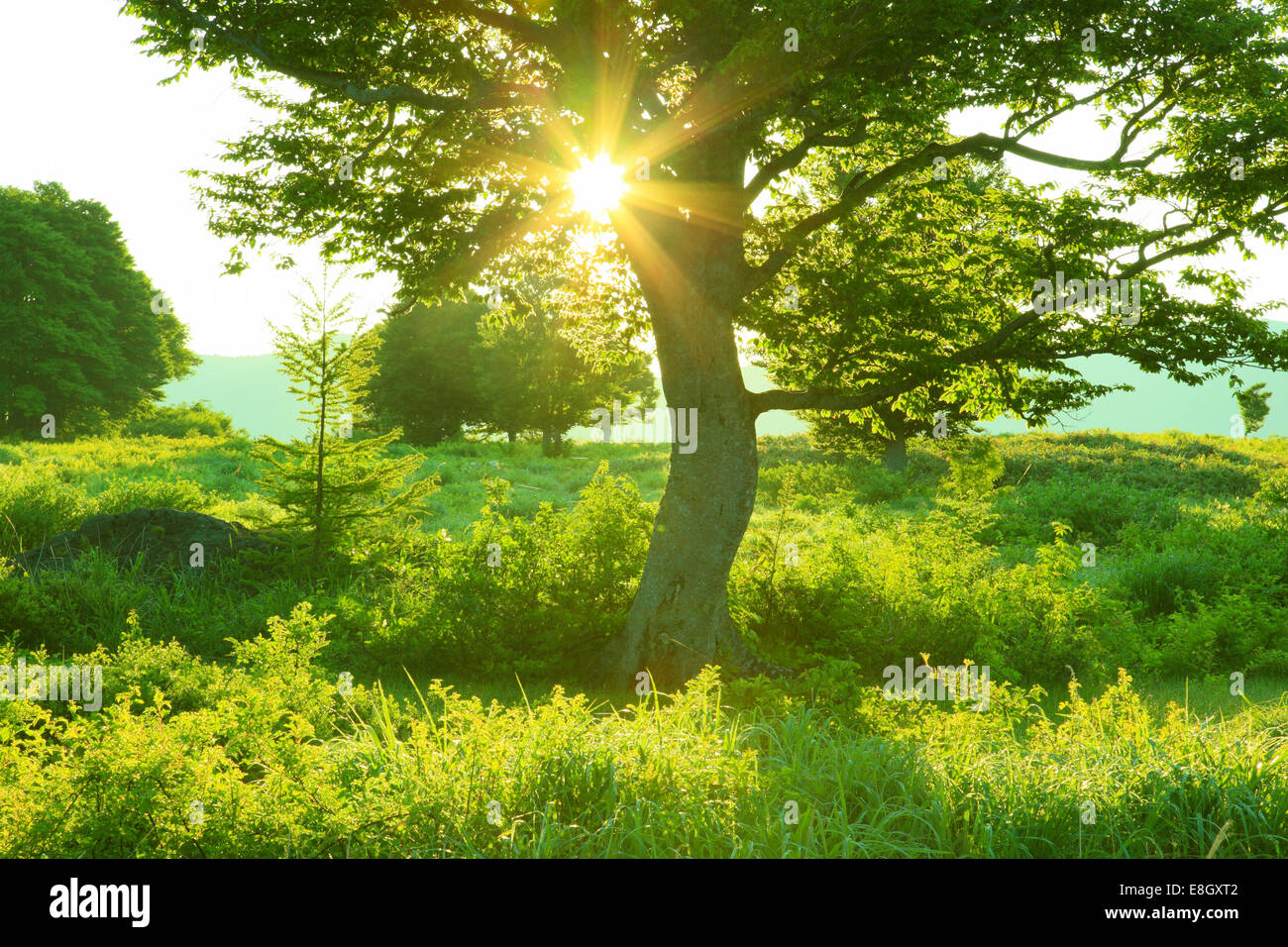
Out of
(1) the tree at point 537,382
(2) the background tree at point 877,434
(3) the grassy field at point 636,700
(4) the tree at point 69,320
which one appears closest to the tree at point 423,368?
(1) the tree at point 537,382

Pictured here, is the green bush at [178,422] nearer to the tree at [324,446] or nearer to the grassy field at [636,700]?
the grassy field at [636,700]

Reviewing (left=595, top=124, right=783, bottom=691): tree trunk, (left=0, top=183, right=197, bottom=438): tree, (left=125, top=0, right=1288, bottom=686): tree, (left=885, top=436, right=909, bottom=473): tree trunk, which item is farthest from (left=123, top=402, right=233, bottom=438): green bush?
(left=595, top=124, right=783, bottom=691): tree trunk

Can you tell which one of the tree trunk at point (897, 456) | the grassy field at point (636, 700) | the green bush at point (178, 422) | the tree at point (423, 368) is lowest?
the grassy field at point (636, 700)

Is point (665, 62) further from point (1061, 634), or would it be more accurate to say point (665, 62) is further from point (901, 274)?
point (1061, 634)

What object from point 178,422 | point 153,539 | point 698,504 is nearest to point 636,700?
point 698,504

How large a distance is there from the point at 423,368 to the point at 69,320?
58.4 feet

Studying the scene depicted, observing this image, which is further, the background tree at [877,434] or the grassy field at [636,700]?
the background tree at [877,434]

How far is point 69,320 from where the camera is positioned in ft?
144

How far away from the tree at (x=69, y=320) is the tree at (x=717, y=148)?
134ft

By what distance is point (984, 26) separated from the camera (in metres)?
Answer: 8.67

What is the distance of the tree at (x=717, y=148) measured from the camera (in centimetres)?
827

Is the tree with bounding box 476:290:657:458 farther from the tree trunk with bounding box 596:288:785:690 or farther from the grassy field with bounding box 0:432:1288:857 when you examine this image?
the tree trunk with bounding box 596:288:785:690

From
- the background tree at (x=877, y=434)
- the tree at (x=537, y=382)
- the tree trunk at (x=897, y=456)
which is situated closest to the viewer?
the background tree at (x=877, y=434)
